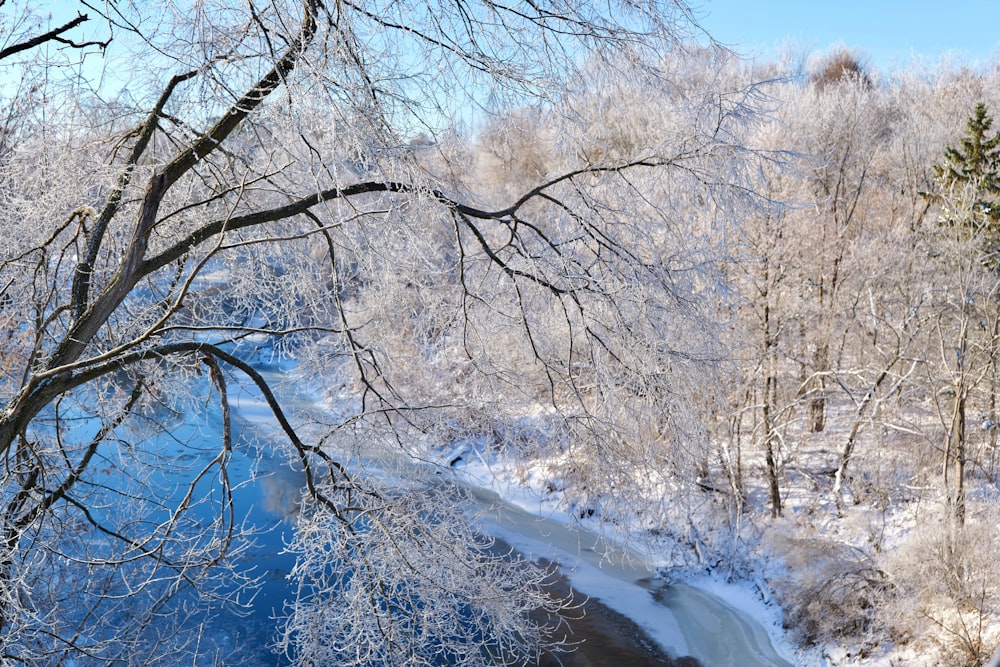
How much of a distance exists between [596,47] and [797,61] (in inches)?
1045

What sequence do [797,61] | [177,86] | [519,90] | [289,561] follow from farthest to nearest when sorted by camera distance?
[797,61]
[289,561]
[177,86]
[519,90]

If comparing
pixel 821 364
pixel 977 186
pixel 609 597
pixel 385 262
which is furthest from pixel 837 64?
pixel 385 262

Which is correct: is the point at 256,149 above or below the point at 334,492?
above

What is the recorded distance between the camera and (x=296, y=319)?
474 cm

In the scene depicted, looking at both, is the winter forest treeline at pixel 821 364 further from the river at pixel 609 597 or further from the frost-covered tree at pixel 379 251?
the river at pixel 609 597

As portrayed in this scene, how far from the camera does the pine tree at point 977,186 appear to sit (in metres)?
10.9

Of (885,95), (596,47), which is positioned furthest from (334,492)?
(885,95)

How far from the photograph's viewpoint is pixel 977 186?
12.3 metres

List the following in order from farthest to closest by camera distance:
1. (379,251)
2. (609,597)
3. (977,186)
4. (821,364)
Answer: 1. (821,364)
2. (977,186)
3. (609,597)
4. (379,251)

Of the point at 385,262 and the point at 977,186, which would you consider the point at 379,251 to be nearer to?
the point at 385,262

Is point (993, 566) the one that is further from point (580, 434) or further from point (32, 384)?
point (32, 384)

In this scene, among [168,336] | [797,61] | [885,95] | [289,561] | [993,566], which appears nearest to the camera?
[168,336]

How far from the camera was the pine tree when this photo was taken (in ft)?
35.8

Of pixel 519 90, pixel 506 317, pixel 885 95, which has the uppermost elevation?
pixel 885 95
